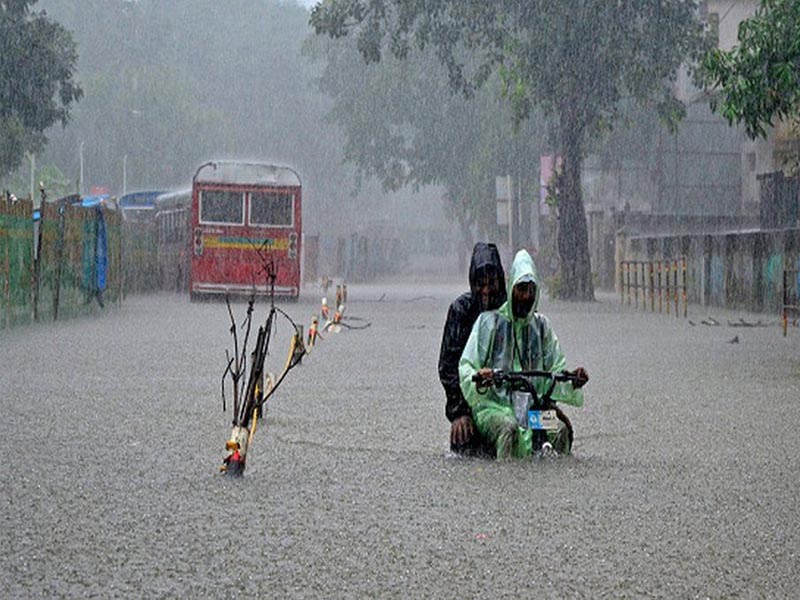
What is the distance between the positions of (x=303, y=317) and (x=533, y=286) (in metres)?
20.3

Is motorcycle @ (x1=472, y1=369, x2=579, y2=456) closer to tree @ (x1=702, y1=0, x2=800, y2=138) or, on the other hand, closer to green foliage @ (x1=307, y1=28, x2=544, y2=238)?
tree @ (x1=702, y1=0, x2=800, y2=138)

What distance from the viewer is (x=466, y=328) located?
32.8 ft

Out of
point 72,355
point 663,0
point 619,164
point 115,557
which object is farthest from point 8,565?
point 619,164

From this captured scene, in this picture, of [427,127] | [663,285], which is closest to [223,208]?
[663,285]

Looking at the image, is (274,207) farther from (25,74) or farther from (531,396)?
(531,396)

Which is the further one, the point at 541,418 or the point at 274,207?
the point at 274,207

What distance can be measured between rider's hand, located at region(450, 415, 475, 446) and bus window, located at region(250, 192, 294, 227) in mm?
26786

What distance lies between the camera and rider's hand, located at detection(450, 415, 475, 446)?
9.67 meters

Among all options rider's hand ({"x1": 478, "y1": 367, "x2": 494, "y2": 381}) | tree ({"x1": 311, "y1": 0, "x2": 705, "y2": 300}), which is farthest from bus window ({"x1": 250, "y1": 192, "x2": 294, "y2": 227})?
rider's hand ({"x1": 478, "y1": 367, "x2": 494, "y2": 381})

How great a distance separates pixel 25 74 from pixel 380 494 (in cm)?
3057

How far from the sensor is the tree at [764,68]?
17625 mm

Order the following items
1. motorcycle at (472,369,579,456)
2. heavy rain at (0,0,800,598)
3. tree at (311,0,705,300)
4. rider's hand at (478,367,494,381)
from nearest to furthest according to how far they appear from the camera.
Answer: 1. heavy rain at (0,0,800,598)
2. rider's hand at (478,367,494,381)
3. motorcycle at (472,369,579,456)
4. tree at (311,0,705,300)

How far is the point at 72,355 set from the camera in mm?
18578

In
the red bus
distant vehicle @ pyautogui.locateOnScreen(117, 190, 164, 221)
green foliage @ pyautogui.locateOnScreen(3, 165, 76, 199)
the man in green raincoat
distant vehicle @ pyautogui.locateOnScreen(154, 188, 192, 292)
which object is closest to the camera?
the man in green raincoat
